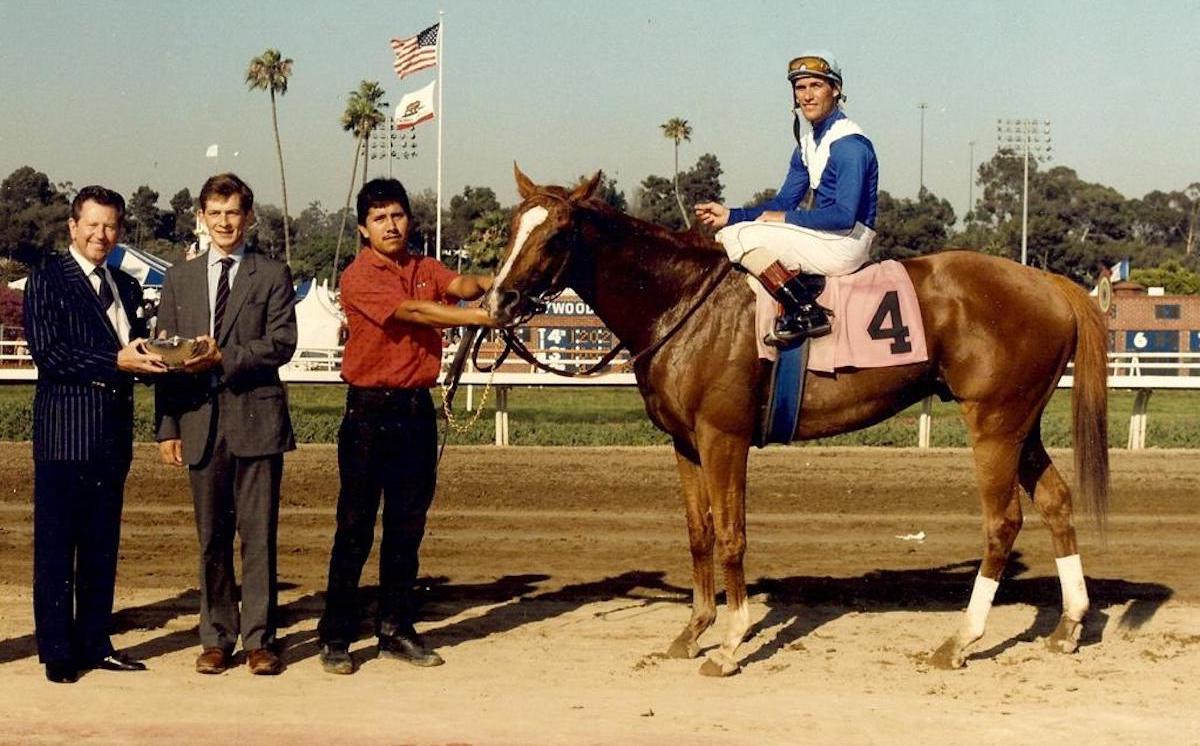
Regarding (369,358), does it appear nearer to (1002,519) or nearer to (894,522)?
(1002,519)

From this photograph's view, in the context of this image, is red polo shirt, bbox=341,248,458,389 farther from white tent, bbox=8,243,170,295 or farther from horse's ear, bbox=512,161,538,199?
white tent, bbox=8,243,170,295

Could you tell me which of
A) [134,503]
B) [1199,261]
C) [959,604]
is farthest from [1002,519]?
[1199,261]

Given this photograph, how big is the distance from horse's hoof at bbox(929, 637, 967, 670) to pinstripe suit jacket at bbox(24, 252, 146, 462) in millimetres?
3394

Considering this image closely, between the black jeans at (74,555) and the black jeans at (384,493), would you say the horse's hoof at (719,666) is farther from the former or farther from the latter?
the black jeans at (74,555)

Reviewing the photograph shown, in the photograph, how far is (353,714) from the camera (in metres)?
5.08

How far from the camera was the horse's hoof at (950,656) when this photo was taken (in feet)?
19.6

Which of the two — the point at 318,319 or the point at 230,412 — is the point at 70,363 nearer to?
the point at 230,412

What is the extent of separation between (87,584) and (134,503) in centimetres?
539

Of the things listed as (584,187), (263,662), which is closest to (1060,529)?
(584,187)

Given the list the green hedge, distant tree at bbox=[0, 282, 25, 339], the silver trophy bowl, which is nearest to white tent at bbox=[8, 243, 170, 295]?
distant tree at bbox=[0, 282, 25, 339]

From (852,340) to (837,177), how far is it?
26.6 inches

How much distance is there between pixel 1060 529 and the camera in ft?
21.3

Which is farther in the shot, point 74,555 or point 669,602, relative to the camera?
point 669,602

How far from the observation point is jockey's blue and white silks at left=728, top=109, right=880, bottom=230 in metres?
5.98
